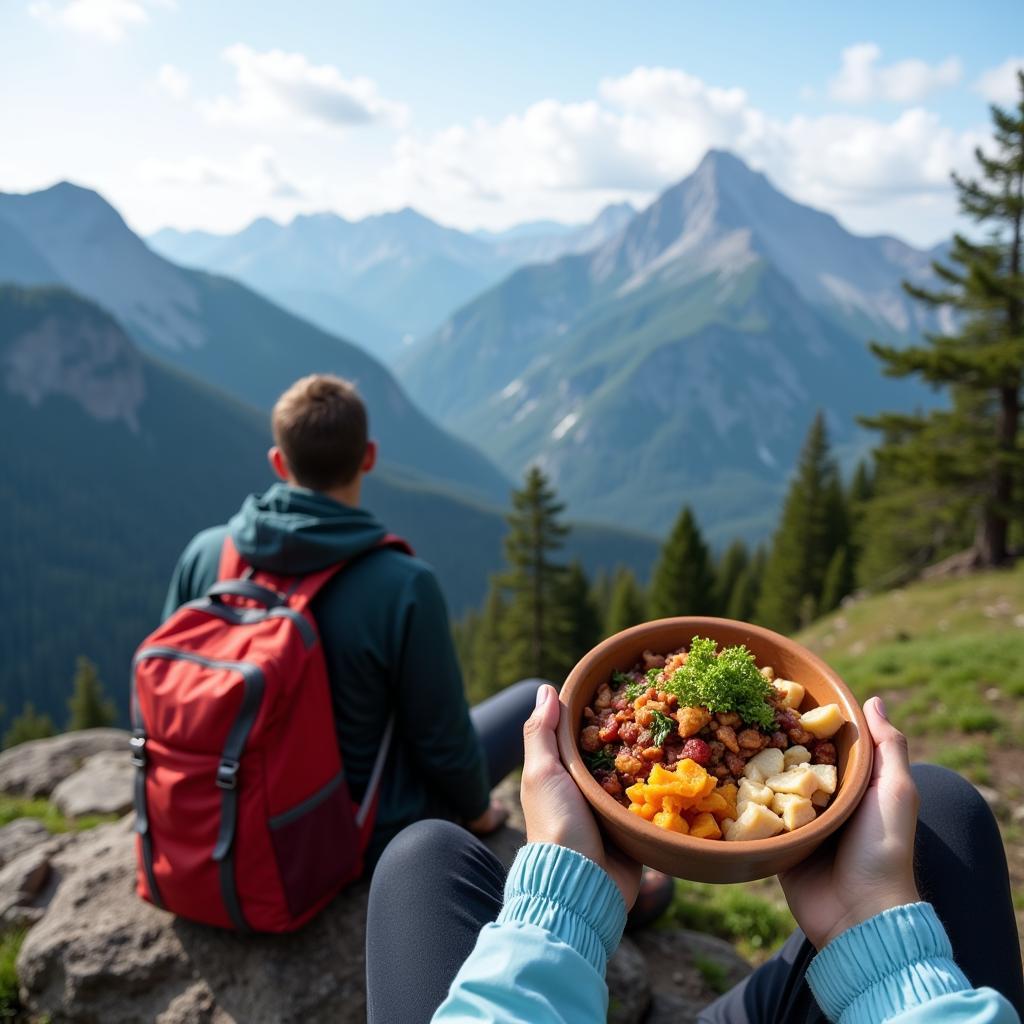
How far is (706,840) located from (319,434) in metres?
2.92

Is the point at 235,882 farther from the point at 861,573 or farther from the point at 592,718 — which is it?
the point at 861,573

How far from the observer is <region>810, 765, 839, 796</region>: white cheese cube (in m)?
2.09

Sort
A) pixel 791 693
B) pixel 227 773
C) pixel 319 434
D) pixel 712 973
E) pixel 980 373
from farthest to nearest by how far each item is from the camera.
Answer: pixel 980 373 → pixel 712 973 → pixel 319 434 → pixel 227 773 → pixel 791 693

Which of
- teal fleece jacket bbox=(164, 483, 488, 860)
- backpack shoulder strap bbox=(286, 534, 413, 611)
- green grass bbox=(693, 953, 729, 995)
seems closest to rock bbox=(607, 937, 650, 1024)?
green grass bbox=(693, 953, 729, 995)

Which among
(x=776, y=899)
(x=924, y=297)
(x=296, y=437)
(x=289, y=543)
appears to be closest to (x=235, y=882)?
(x=289, y=543)

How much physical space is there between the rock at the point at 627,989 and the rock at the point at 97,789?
187 inches

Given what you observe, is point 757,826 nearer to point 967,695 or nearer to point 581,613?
point 967,695

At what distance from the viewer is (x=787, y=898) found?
2.02 meters

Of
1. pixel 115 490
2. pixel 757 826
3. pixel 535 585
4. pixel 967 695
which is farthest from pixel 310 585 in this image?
pixel 115 490

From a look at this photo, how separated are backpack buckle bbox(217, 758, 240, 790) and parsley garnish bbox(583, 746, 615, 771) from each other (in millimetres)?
1606

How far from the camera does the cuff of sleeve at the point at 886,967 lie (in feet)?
5.57

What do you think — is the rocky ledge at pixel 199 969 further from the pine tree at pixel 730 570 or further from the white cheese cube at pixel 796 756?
the pine tree at pixel 730 570

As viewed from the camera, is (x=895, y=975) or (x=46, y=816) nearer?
(x=895, y=975)

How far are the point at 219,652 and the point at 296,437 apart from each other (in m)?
1.30
